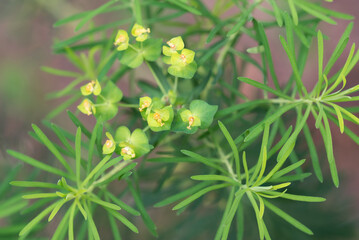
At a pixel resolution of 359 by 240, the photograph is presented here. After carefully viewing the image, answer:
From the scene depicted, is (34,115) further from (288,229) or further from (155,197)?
(288,229)

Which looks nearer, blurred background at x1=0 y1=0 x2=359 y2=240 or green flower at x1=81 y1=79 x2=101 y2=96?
green flower at x1=81 y1=79 x2=101 y2=96

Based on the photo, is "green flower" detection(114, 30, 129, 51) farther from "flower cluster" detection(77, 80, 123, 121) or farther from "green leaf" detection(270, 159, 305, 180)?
"green leaf" detection(270, 159, 305, 180)

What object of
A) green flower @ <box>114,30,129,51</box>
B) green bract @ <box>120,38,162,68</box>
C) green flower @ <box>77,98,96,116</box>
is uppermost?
green flower @ <box>114,30,129,51</box>

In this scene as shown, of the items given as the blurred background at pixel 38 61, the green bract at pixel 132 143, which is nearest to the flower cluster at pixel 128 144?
the green bract at pixel 132 143

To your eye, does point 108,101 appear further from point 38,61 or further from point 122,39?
point 38,61

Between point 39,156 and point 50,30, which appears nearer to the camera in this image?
point 39,156

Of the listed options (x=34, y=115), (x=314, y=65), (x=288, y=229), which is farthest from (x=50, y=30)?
(x=288, y=229)

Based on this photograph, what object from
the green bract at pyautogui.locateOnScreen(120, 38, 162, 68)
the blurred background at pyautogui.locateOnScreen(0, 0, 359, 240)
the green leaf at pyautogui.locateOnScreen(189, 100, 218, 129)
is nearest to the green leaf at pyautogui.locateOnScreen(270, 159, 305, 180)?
the green leaf at pyautogui.locateOnScreen(189, 100, 218, 129)
